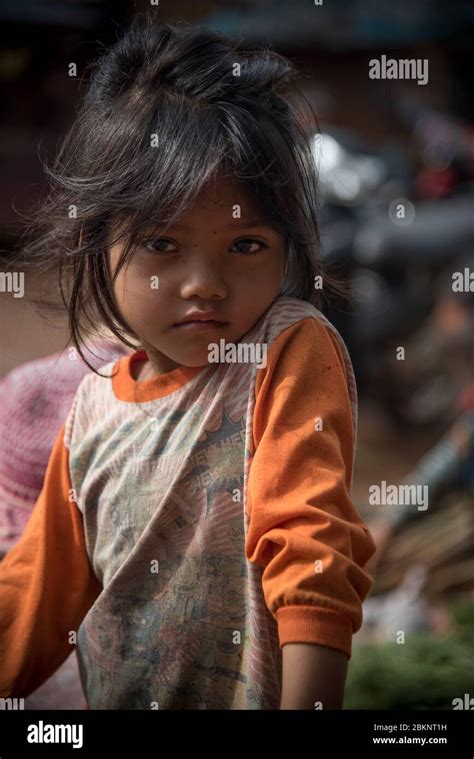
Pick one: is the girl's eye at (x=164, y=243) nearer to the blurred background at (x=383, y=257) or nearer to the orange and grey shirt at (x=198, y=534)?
the orange and grey shirt at (x=198, y=534)

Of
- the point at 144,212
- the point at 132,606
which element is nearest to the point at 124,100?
the point at 144,212

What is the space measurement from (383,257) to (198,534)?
3.31 ft

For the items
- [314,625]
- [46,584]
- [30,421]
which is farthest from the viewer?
[30,421]

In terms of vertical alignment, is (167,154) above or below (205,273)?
above

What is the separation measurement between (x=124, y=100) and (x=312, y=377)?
0.38 m

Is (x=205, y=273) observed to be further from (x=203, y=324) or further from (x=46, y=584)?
(x=46, y=584)

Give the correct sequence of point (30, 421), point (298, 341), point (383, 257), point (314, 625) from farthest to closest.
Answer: point (383, 257)
point (30, 421)
point (298, 341)
point (314, 625)

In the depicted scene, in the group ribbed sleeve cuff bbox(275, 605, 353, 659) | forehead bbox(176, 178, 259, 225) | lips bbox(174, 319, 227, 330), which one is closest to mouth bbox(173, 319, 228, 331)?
lips bbox(174, 319, 227, 330)

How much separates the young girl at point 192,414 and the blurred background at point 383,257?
11cm

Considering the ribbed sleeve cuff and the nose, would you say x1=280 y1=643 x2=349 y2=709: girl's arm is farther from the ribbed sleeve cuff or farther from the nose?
Result: the nose

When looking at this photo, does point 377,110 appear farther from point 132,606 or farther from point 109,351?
point 132,606

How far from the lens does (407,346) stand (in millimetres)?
2199

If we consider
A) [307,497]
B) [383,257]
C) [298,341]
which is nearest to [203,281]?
[298,341]

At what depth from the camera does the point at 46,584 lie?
1237 mm
